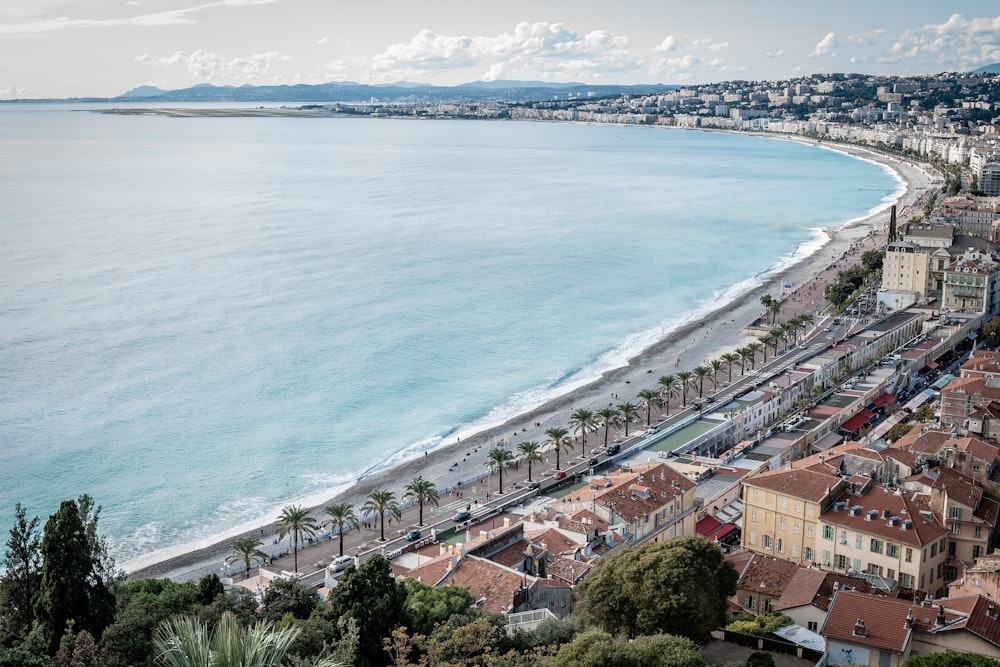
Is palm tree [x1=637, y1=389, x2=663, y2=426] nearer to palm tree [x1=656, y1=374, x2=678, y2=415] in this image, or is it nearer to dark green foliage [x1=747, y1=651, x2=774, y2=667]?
palm tree [x1=656, y1=374, x2=678, y2=415]

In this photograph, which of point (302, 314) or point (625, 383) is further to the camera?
point (302, 314)

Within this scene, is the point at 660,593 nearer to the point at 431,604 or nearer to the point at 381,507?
the point at 431,604

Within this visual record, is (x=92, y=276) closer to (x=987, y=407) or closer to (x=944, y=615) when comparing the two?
(x=987, y=407)

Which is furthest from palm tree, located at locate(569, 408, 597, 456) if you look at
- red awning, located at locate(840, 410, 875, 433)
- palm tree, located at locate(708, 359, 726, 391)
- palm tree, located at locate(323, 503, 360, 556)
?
palm tree, located at locate(323, 503, 360, 556)

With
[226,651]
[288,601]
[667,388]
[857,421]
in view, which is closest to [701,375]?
[667,388]

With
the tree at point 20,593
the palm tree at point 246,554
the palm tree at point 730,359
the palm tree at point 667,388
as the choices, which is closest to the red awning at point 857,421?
the palm tree at point 667,388

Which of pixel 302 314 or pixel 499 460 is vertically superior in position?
pixel 302 314

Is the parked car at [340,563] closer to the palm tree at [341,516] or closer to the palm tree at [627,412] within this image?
the palm tree at [341,516]
